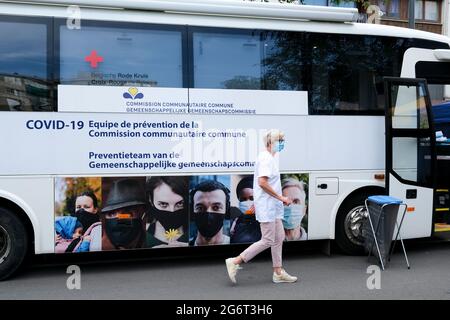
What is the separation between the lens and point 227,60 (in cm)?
666

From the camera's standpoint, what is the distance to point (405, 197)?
24.1 ft

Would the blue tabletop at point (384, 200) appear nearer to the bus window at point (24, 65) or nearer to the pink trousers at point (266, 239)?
the pink trousers at point (266, 239)

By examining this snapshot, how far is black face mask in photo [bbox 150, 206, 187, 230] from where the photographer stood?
648 cm

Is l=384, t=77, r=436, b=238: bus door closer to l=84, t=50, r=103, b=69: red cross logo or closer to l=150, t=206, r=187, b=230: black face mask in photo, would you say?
l=150, t=206, r=187, b=230: black face mask in photo

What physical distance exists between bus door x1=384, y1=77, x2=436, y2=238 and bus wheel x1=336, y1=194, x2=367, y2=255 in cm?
49

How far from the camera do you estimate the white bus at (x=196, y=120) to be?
607 centimetres

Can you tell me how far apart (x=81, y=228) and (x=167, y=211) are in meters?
1.09

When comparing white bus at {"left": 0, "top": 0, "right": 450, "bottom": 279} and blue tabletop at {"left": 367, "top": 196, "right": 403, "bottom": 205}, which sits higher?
white bus at {"left": 0, "top": 0, "right": 450, "bottom": 279}

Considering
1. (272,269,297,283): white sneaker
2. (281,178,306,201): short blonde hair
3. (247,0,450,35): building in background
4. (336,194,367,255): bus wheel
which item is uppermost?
(247,0,450,35): building in background

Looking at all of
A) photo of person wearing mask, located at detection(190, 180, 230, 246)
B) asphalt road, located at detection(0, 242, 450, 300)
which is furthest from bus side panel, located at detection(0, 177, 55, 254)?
photo of person wearing mask, located at detection(190, 180, 230, 246)

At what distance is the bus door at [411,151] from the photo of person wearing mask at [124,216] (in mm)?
3543
